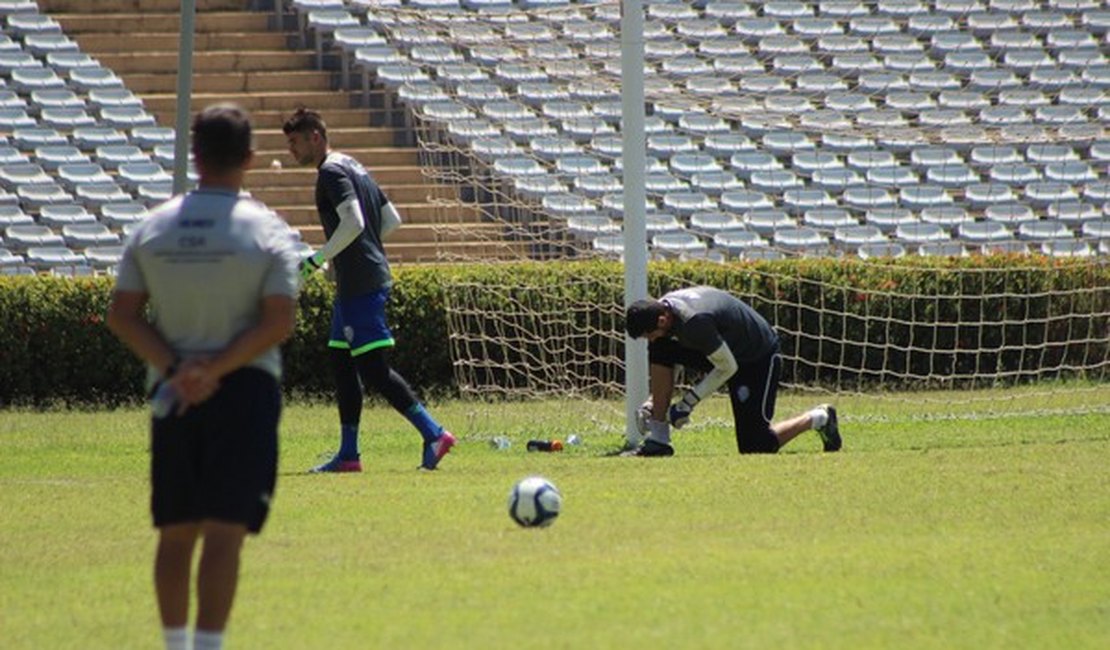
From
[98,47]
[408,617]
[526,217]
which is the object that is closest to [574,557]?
[408,617]

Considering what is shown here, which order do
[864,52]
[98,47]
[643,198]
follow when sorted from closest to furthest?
[643,198]
[864,52]
[98,47]

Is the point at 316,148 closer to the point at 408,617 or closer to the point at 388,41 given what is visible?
the point at 408,617

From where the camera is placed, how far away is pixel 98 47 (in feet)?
85.9

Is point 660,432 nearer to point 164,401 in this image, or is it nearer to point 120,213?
point 164,401

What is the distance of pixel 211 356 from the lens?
603 centimetres

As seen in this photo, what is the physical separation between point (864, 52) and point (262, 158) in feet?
24.6

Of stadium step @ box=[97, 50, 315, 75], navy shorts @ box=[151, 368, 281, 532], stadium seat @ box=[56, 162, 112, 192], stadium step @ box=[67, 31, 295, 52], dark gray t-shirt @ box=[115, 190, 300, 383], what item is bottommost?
stadium seat @ box=[56, 162, 112, 192]

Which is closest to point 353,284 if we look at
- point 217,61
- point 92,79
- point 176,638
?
point 176,638

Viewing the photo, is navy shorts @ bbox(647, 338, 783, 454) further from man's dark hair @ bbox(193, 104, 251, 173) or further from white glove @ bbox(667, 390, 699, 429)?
man's dark hair @ bbox(193, 104, 251, 173)

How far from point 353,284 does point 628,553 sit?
3.95m

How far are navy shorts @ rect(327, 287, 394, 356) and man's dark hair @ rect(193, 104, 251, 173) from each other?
594cm

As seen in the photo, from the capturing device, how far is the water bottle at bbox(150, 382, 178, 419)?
593 centimetres

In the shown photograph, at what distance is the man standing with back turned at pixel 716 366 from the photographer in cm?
1276

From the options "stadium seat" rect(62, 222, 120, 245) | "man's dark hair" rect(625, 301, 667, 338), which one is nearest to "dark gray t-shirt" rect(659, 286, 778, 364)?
"man's dark hair" rect(625, 301, 667, 338)
